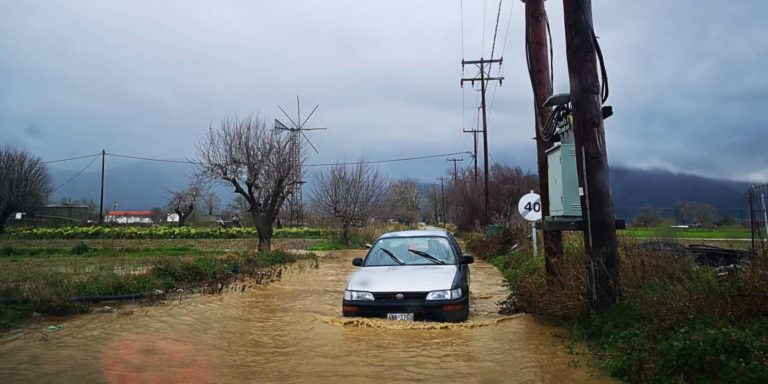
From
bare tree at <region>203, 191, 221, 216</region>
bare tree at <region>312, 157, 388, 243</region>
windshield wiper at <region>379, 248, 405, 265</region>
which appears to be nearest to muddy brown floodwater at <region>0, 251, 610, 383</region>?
windshield wiper at <region>379, 248, 405, 265</region>

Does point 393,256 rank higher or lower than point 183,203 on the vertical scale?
lower

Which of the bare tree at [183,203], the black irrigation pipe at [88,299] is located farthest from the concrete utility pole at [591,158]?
the bare tree at [183,203]

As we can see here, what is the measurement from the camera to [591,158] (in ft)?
21.6

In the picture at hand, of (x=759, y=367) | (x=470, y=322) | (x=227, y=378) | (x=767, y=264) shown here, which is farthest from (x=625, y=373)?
(x=227, y=378)

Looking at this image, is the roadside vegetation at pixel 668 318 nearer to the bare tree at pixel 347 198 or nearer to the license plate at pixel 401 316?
the license plate at pixel 401 316

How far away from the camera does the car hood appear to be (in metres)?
7.25

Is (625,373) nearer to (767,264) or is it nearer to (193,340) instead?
(767,264)

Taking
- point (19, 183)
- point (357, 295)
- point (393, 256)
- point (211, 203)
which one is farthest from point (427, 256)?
point (211, 203)

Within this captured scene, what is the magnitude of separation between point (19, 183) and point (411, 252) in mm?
46508

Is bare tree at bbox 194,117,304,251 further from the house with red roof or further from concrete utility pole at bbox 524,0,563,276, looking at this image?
the house with red roof

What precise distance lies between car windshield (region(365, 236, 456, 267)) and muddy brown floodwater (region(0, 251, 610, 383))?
1174 millimetres

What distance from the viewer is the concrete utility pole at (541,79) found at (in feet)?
29.3

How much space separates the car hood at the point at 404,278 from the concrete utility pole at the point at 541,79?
81.3 inches

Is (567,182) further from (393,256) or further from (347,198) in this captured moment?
(347,198)
